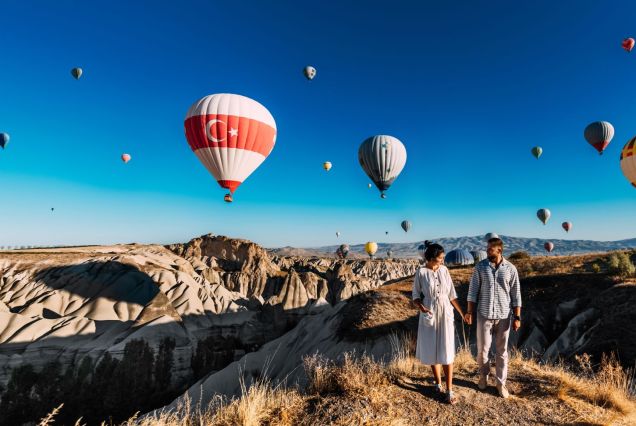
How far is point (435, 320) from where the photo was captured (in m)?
5.35

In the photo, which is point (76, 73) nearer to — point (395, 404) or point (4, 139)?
point (4, 139)

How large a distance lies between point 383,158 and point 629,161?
1809cm

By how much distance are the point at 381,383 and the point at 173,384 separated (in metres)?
38.5

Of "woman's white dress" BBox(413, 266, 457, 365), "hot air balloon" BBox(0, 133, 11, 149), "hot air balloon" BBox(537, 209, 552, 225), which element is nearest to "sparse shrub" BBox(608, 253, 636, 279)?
"woman's white dress" BBox(413, 266, 457, 365)

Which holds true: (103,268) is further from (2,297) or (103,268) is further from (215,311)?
(215,311)

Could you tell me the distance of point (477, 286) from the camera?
5.71 meters

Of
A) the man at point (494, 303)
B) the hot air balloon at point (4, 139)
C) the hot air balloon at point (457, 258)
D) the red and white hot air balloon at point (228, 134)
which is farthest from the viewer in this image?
the hot air balloon at point (457, 258)

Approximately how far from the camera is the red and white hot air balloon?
21422mm

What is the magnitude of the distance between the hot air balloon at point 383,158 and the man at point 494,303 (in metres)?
24.0

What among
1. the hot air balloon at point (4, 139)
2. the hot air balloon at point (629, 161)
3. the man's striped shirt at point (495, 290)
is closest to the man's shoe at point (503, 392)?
the man's striped shirt at point (495, 290)

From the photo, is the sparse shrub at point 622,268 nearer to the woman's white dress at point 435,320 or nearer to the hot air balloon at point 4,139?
the woman's white dress at point 435,320

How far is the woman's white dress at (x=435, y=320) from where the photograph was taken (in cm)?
527

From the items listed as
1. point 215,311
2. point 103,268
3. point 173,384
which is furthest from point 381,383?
point 103,268

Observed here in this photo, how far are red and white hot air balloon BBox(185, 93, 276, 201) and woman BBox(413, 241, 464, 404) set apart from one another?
18.6 m
